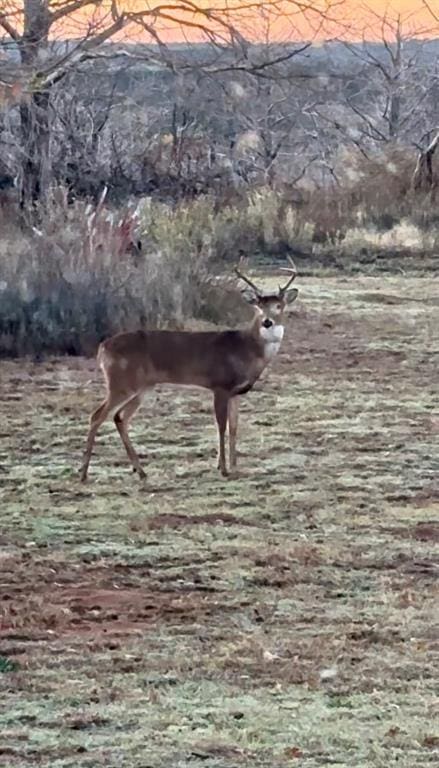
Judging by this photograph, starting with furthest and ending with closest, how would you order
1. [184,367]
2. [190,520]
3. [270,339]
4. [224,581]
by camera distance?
[270,339], [184,367], [190,520], [224,581]

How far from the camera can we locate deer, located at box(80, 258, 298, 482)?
1116cm

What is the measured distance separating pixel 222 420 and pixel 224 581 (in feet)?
9.48

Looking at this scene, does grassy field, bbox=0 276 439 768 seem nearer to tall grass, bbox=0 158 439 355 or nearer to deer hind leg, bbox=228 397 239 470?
deer hind leg, bbox=228 397 239 470

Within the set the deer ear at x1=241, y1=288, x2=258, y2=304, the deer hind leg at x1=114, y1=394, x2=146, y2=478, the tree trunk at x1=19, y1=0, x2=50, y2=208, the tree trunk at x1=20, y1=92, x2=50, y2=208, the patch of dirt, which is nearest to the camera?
the patch of dirt

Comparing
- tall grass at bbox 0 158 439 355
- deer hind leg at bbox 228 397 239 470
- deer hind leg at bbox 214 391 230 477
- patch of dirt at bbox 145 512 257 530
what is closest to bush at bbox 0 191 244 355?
tall grass at bbox 0 158 439 355

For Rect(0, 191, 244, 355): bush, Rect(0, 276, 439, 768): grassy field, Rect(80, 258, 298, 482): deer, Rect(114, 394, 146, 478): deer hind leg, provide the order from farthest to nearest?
Rect(0, 191, 244, 355): bush → Rect(80, 258, 298, 482): deer → Rect(114, 394, 146, 478): deer hind leg → Rect(0, 276, 439, 768): grassy field

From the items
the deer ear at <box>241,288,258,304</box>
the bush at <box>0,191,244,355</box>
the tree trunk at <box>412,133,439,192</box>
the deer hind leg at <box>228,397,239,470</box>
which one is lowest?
the deer hind leg at <box>228,397,239,470</box>

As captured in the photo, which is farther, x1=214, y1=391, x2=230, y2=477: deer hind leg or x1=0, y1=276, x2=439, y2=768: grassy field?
x1=214, y1=391, x2=230, y2=477: deer hind leg

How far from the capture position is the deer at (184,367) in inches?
440

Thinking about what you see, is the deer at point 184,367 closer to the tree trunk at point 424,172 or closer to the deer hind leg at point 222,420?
the deer hind leg at point 222,420

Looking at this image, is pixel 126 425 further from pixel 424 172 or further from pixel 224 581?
pixel 424 172

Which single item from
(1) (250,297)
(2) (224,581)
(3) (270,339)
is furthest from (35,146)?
(2) (224,581)

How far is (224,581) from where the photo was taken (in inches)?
330

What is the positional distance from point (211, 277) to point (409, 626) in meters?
11.5
